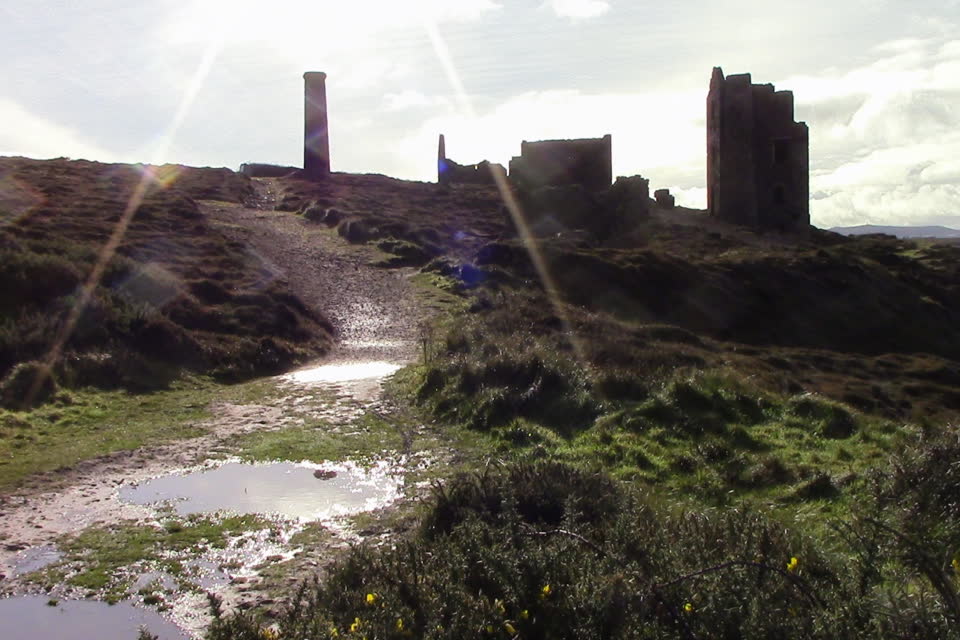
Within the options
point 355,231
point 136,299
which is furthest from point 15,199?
point 136,299

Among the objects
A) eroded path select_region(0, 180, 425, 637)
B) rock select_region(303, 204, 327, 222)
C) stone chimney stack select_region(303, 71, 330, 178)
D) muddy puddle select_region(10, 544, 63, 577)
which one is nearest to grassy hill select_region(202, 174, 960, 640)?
eroded path select_region(0, 180, 425, 637)

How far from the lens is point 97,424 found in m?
11.3

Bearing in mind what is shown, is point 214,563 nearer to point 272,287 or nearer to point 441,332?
point 441,332

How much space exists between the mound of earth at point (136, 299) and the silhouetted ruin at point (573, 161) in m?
23.5

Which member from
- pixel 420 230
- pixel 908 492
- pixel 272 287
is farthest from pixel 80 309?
pixel 420 230

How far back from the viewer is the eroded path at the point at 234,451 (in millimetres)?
6141

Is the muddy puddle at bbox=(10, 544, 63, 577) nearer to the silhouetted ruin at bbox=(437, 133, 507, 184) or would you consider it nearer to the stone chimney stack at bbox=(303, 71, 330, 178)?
the stone chimney stack at bbox=(303, 71, 330, 178)

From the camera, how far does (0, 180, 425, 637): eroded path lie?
614 centimetres

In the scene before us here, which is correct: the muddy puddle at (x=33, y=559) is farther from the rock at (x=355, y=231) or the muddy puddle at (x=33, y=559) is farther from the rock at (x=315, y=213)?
the rock at (x=315, y=213)

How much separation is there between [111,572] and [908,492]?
550cm

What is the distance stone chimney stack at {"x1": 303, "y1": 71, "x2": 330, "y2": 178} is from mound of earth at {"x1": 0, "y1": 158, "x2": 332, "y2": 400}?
23.4 m

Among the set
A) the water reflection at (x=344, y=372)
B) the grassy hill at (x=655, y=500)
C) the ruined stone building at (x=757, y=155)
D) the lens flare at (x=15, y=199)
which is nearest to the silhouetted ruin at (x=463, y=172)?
the ruined stone building at (x=757, y=155)

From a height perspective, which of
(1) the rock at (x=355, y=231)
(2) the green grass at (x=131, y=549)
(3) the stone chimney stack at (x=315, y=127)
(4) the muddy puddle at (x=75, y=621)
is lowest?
(4) the muddy puddle at (x=75, y=621)

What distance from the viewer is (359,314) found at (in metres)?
22.0
